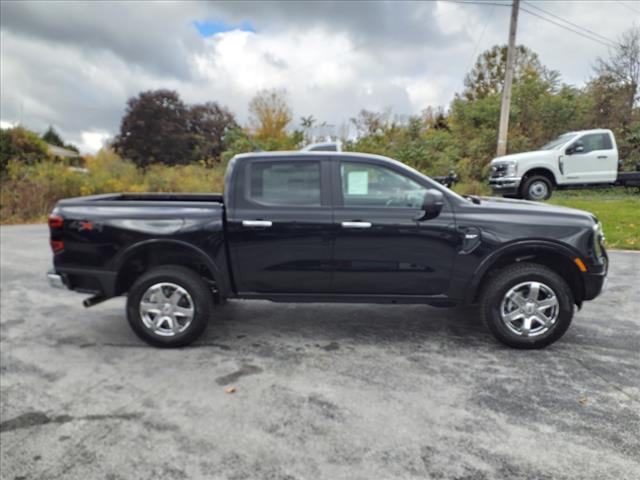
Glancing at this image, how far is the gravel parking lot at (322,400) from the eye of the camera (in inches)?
90.0

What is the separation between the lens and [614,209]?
1038 centimetres

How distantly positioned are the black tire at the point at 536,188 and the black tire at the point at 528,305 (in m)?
8.56

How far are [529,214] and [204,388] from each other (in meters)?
3.09

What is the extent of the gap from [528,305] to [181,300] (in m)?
3.10

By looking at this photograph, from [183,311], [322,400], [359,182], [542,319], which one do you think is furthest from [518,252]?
[183,311]

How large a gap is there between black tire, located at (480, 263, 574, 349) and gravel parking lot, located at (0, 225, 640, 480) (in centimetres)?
13

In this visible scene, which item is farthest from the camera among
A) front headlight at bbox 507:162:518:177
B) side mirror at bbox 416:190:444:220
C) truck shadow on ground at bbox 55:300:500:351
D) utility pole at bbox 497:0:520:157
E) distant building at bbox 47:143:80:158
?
distant building at bbox 47:143:80:158

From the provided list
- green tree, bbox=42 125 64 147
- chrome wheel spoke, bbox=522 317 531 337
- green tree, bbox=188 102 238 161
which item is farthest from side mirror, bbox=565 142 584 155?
green tree, bbox=42 125 64 147

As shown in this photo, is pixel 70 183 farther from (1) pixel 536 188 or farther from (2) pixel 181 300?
(1) pixel 536 188

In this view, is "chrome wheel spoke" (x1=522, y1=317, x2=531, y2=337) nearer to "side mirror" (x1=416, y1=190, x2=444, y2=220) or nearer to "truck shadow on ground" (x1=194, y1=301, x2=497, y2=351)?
"truck shadow on ground" (x1=194, y1=301, x2=497, y2=351)

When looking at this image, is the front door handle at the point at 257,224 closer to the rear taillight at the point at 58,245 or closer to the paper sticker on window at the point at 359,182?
the paper sticker on window at the point at 359,182

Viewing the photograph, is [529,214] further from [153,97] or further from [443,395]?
[153,97]

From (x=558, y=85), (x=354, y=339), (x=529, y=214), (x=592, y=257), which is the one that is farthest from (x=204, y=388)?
(x=558, y=85)

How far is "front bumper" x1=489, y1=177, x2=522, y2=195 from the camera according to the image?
36.6 ft
